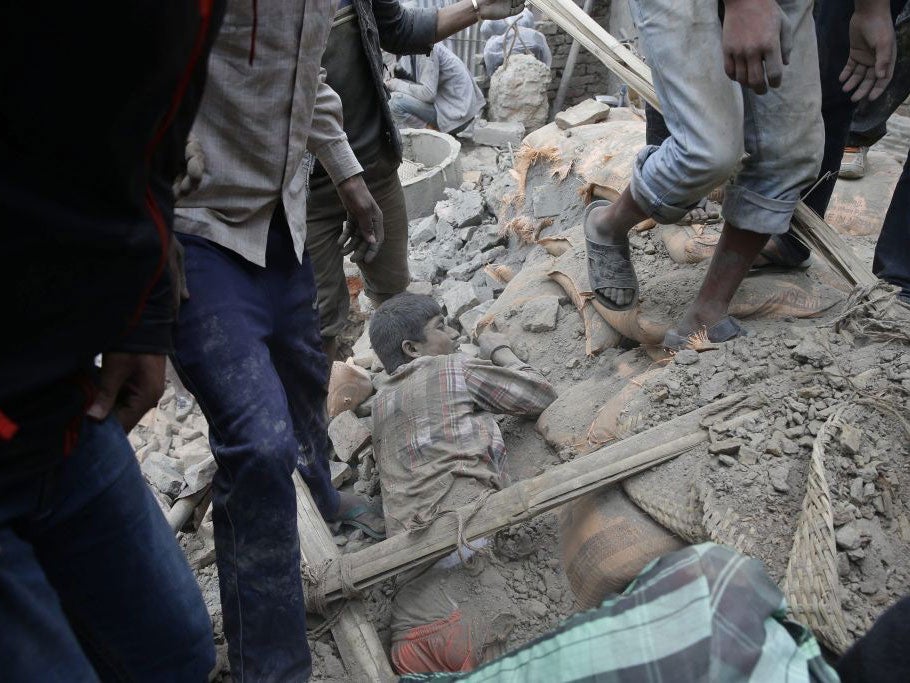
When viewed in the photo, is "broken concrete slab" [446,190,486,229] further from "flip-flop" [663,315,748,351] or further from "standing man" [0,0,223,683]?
"standing man" [0,0,223,683]

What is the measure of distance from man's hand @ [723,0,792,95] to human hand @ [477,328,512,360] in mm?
1595

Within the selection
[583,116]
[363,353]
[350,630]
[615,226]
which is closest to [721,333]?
[615,226]

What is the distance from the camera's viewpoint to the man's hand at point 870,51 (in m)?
2.42

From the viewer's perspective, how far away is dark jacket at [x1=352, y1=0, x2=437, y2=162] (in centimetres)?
307

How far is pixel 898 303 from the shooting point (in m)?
2.39

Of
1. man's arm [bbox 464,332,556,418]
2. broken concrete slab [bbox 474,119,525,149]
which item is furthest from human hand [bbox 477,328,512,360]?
broken concrete slab [bbox 474,119,525,149]

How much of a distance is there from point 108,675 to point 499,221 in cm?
425

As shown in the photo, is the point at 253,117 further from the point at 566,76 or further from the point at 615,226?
the point at 566,76

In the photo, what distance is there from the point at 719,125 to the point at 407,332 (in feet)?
4.93

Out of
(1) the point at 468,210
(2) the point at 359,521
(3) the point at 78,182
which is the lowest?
(1) the point at 468,210

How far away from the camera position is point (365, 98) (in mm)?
3086

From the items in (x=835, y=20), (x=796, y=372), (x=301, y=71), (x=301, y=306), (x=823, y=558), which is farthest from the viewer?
(x=835, y=20)

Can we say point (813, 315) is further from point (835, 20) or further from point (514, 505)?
point (514, 505)

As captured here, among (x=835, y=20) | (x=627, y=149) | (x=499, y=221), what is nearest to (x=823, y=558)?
(x=835, y=20)
